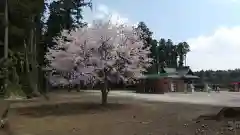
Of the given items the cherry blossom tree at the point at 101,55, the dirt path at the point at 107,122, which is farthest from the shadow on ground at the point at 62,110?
the cherry blossom tree at the point at 101,55

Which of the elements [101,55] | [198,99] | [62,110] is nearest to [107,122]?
[62,110]

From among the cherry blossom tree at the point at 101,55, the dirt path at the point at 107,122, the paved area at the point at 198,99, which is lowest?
the dirt path at the point at 107,122

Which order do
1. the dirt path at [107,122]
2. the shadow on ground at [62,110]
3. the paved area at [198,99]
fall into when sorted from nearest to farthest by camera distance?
the dirt path at [107,122]
the shadow on ground at [62,110]
the paved area at [198,99]

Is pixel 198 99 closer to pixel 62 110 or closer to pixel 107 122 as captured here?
pixel 62 110

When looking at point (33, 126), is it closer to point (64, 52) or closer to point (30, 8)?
point (64, 52)

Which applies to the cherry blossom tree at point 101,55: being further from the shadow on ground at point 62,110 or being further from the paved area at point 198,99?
the paved area at point 198,99

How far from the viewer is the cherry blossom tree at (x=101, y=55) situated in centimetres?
2602

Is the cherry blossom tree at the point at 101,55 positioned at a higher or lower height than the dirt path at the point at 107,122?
higher

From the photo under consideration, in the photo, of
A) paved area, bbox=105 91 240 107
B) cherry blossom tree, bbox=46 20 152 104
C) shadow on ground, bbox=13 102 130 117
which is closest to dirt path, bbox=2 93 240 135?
shadow on ground, bbox=13 102 130 117

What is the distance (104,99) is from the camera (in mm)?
27625

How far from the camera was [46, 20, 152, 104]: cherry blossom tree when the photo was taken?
26.0 metres

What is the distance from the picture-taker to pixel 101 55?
85.7ft

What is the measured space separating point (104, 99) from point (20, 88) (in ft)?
49.3

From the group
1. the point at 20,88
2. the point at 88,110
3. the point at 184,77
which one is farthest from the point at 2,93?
the point at 184,77
